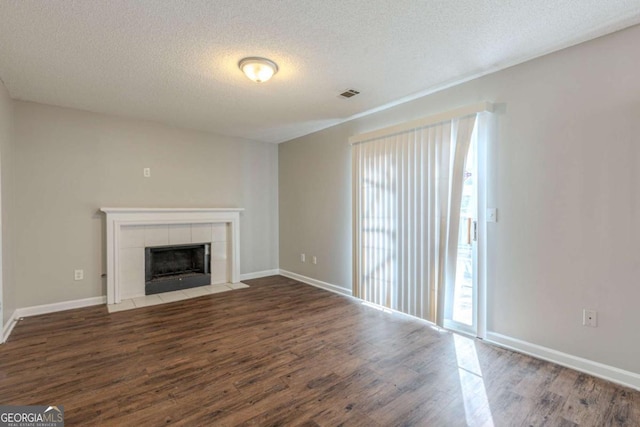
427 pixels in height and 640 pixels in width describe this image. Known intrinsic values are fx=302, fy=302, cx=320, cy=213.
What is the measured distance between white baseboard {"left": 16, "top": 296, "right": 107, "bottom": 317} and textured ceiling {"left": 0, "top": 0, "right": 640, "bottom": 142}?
242 cm

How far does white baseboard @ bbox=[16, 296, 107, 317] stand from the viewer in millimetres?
3497

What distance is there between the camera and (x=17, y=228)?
11.4 feet

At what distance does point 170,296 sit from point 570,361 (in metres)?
4.46

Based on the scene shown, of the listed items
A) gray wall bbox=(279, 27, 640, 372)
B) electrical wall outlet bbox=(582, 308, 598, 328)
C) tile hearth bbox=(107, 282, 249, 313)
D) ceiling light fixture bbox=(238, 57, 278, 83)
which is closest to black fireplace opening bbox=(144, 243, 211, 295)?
tile hearth bbox=(107, 282, 249, 313)

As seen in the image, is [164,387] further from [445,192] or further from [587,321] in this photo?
[587,321]

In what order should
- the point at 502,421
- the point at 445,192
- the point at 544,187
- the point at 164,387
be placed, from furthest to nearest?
the point at 445,192, the point at 544,187, the point at 164,387, the point at 502,421

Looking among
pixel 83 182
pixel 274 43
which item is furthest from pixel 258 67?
pixel 83 182

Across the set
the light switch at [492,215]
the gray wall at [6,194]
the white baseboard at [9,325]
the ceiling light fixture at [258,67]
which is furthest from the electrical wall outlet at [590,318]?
the gray wall at [6,194]

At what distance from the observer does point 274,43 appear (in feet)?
7.61

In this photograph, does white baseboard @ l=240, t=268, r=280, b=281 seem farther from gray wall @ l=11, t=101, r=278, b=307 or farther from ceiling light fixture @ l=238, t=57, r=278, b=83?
ceiling light fixture @ l=238, t=57, r=278, b=83

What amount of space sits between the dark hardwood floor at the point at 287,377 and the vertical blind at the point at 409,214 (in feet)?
1.40

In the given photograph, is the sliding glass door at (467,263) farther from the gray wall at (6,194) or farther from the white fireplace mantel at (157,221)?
the gray wall at (6,194)

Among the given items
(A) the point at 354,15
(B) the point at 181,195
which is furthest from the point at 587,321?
(B) the point at 181,195

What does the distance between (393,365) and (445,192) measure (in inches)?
67.2
